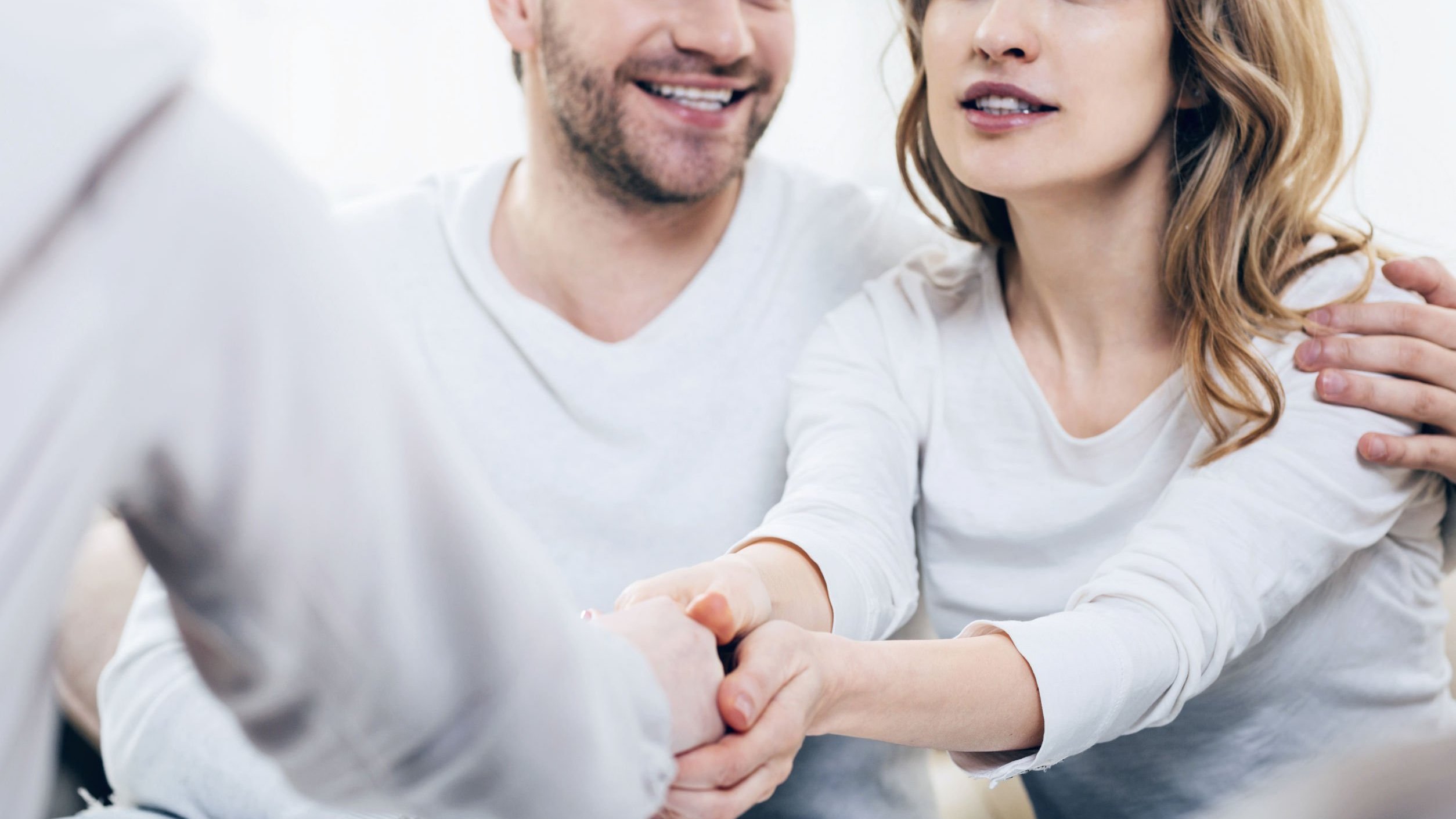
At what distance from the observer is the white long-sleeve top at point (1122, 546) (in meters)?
0.96

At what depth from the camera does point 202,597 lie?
544mm

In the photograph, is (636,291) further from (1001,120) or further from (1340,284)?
(1340,284)

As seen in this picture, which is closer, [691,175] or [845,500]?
[845,500]

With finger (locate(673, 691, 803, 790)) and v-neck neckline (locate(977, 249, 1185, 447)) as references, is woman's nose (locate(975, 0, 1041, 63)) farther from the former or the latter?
finger (locate(673, 691, 803, 790))

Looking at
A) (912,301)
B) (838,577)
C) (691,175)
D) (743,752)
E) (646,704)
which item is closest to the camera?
(646,704)

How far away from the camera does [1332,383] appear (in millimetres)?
1027

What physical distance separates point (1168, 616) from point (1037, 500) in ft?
0.82

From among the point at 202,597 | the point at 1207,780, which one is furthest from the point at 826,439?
the point at 202,597

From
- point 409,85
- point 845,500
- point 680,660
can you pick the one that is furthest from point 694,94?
point 409,85

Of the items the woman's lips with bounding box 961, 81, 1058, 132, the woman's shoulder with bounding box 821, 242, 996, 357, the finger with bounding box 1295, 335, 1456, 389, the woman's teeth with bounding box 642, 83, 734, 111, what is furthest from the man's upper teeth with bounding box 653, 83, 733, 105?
the finger with bounding box 1295, 335, 1456, 389

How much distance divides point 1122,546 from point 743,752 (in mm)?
478

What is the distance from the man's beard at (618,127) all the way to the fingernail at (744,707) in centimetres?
77

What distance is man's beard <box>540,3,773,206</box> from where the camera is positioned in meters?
1.46

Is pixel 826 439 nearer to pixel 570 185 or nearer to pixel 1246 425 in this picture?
pixel 1246 425
